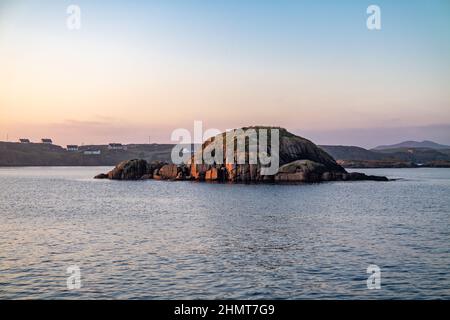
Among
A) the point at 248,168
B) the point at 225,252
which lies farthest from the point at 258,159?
the point at 225,252

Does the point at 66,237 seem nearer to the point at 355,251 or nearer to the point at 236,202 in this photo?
the point at 355,251

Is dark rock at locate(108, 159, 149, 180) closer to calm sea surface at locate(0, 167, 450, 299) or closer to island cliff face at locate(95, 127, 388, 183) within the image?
island cliff face at locate(95, 127, 388, 183)

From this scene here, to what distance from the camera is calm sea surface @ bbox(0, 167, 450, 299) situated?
25.9 m

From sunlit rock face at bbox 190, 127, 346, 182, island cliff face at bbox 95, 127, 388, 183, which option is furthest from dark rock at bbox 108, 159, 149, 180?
sunlit rock face at bbox 190, 127, 346, 182

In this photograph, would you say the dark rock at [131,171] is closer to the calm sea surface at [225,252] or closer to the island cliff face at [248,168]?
the island cliff face at [248,168]

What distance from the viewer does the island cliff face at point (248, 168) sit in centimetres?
13750

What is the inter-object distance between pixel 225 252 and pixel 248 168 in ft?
338

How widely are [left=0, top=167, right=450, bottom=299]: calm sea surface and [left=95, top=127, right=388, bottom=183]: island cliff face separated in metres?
69.2

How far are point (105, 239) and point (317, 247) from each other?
17.7 metres

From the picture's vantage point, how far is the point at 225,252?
3588cm

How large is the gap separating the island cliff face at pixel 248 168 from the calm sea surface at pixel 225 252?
69155 mm
